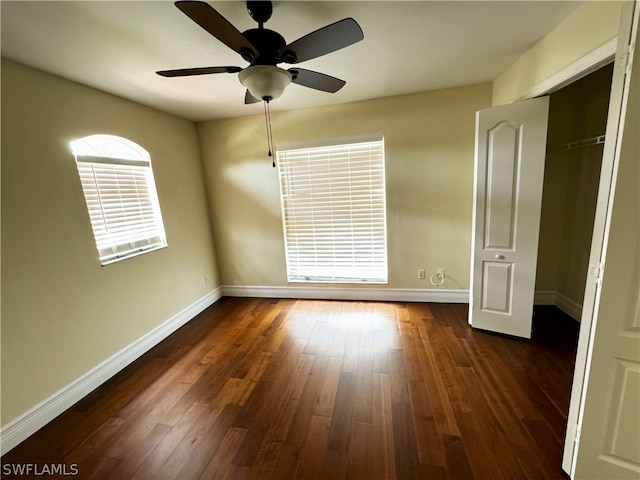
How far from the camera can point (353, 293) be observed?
351cm

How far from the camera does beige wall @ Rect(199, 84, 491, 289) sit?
2.90 meters

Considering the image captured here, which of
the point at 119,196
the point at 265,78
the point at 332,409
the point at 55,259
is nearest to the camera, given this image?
the point at 265,78

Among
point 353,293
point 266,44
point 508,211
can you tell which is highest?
point 266,44

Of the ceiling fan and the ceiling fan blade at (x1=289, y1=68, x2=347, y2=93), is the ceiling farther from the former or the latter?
the ceiling fan blade at (x1=289, y1=68, x2=347, y2=93)

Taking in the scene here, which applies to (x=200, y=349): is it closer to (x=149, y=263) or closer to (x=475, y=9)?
(x=149, y=263)

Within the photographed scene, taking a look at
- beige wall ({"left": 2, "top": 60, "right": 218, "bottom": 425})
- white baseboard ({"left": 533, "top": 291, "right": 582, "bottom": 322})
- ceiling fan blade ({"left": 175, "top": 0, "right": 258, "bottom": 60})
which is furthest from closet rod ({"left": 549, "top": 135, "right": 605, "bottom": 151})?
beige wall ({"left": 2, "top": 60, "right": 218, "bottom": 425})

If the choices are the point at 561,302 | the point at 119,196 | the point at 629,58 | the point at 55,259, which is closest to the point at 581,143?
the point at 561,302

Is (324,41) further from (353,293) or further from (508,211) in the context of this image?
(353,293)

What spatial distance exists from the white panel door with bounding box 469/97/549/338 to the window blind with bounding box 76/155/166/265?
10.7 ft

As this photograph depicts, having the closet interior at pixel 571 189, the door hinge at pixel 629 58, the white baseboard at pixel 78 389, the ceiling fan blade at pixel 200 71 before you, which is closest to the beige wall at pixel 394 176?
the closet interior at pixel 571 189

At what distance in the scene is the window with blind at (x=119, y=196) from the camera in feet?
7.31

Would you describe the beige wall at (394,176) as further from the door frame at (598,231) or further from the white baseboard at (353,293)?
the door frame at (598,231)

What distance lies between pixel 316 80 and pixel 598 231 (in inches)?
66.1

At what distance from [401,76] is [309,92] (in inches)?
34.6
